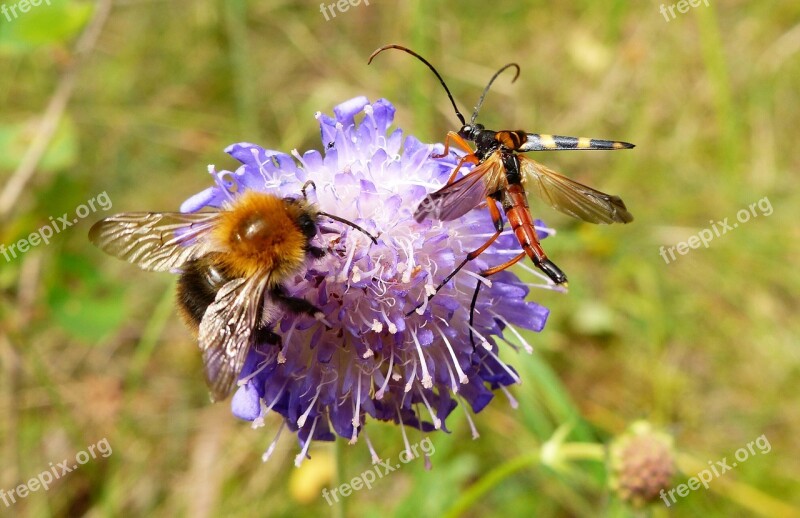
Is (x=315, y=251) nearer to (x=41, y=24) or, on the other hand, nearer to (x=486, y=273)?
(x=486, y=273)

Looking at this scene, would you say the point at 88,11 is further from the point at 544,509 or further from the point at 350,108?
the point at 544,509

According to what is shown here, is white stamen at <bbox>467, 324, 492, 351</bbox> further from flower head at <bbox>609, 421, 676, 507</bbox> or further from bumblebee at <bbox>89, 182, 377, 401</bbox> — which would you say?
flower head at <bbox>609, 421, 676, 507</bbox>

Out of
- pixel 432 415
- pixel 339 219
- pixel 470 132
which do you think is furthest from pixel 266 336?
pixel 470 132

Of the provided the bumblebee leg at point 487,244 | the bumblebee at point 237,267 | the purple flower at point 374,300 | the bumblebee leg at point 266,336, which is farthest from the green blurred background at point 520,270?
the bumblebee at point 237,267

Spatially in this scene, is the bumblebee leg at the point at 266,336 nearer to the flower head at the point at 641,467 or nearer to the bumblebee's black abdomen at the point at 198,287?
the bumblebee's black abdomen at the point at 198,287

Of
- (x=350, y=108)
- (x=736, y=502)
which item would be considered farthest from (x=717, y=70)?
(x=350, y=108)
